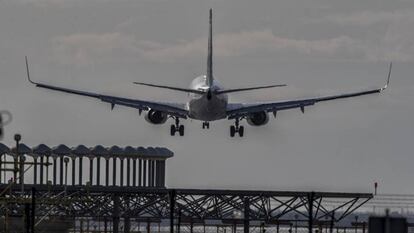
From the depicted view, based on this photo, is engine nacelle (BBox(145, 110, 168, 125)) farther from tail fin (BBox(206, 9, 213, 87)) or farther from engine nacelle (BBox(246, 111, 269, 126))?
engine nacelle (BBox(246, 111, 269, 126))

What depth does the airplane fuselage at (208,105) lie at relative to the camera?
486ft

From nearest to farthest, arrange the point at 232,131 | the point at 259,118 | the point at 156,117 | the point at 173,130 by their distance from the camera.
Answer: the point at 156,117, the point at 259,118, the point at 232,131, the point at 173,130

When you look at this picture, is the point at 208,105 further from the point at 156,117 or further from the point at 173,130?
the point at 173,130

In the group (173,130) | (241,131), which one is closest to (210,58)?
(173,130)

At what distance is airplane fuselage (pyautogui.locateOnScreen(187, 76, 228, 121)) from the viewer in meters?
148

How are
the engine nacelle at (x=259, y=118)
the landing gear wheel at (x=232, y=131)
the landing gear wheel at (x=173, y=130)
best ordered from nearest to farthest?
1. the engine nacelle at (x=259, y=118)
2. the landing gear wheel at (x=232, y=131)
3. the landing gear wheel at (x=173, y=130)

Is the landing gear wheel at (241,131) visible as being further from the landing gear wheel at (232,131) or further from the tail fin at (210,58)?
the tail fin at (210,58)

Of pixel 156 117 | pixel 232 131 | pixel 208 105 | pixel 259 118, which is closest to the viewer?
pixel 208 105

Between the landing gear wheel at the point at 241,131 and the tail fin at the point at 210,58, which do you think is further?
the landing gear wheel at the point at 241,131

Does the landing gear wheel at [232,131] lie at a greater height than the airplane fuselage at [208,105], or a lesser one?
lesser

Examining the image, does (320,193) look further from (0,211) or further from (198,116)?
(0,211)

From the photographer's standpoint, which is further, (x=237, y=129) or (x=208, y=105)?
(x=237, y=129)

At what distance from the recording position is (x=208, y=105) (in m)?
148

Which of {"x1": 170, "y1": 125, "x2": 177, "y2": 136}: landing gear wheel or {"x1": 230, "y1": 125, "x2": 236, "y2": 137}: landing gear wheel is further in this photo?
{"x1": 170, "y1": 125, "x2": 177, "y2": 136}: landing gear wheel
